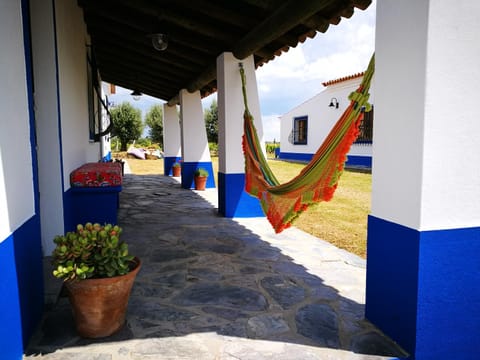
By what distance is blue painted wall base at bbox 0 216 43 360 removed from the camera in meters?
1.33

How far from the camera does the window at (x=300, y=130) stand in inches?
576

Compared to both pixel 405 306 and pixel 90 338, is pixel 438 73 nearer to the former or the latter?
pixel 405 306

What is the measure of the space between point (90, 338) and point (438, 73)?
1.95 metres

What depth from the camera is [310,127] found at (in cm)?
1388

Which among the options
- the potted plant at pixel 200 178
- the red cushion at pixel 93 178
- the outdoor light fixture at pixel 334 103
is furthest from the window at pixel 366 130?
the red cushion at pixel 93 178

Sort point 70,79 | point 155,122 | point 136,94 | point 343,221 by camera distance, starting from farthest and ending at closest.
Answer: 1. point 155,122
2. point 136,94
3. point 343,221
4. point 70,79

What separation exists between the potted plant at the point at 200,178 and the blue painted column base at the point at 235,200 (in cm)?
230

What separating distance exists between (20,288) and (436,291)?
1.81m

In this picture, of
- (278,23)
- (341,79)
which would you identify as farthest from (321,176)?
(341,79)

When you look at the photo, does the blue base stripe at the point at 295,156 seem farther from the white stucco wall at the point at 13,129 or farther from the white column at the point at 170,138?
the white stucco wall at the point at 13,129

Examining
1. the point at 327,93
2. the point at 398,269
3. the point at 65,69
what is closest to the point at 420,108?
the point at 398,269

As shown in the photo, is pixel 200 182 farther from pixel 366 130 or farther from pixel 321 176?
pixel 366 130

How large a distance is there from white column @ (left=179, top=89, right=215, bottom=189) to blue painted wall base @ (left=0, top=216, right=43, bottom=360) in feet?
17.3

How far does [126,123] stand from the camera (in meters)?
16.5
